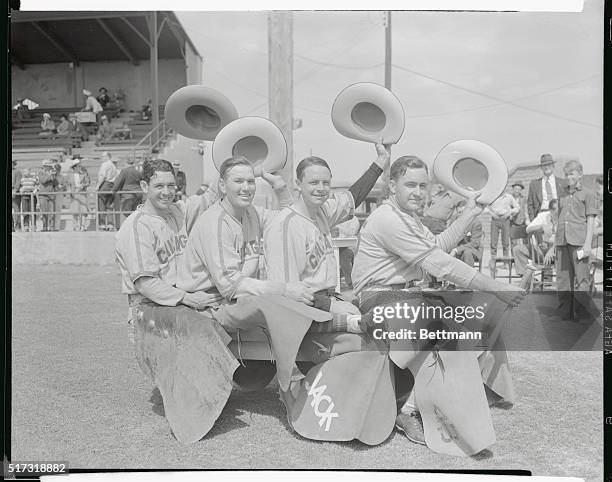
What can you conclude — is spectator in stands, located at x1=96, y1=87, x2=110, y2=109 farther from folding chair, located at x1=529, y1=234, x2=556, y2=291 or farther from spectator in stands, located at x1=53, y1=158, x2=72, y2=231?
folding chair, located at x1=529, y1=234, x2=556, y2=291

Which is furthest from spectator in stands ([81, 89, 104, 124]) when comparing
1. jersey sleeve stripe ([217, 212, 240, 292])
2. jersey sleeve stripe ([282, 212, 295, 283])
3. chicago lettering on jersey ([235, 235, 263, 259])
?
jersey sleeve stripe ([282, 212, 295, 283])

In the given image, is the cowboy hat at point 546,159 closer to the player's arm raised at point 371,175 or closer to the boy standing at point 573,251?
the boy standing at point 573,251

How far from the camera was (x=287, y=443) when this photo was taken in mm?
2928

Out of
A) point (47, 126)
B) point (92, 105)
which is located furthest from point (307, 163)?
point (47, 126)

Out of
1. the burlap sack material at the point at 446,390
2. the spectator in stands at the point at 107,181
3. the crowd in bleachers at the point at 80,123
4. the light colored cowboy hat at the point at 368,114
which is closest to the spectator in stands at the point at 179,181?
the crowd in bleachers at the point at 80,123

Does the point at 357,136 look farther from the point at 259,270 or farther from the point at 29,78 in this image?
the point at 29,78

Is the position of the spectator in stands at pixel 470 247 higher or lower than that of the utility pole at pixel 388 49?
lower

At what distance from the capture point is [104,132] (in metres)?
3.17

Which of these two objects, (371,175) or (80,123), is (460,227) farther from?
(80,123)

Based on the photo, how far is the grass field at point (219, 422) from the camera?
9.04 feet

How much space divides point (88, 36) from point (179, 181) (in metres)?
0.80

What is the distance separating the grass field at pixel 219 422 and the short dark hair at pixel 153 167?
687 mm

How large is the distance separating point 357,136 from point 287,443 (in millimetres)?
1369
